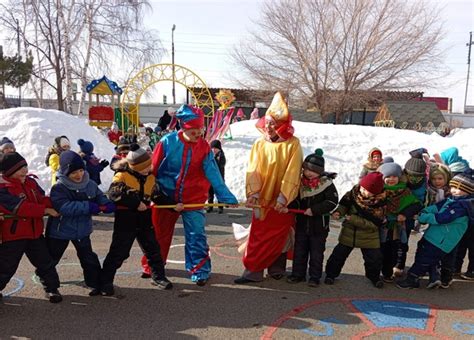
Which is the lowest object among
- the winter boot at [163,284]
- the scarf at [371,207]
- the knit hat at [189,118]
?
the winter boot at [163,284]

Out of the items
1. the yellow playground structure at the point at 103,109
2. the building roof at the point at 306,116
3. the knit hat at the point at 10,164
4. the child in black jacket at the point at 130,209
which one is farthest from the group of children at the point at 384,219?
the building roof at the point at 306,116

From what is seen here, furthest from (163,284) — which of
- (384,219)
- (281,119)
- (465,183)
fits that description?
(465,183)

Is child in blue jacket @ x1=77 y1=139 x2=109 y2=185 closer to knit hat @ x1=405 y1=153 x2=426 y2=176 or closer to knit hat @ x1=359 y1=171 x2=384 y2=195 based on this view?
knit hat @ x1=359 y1=171 x2=384 y2=195

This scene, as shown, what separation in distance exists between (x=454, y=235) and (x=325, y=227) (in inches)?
50.9

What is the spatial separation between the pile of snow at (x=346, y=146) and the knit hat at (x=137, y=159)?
19.3 ft

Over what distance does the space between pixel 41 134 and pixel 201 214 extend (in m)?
7.58

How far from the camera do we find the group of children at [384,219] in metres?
4.25

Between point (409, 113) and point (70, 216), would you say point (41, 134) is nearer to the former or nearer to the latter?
point (70, 216)

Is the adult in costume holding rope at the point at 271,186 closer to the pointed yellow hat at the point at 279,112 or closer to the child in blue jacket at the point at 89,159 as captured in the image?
the pointed yellow hat at the point at 279,112

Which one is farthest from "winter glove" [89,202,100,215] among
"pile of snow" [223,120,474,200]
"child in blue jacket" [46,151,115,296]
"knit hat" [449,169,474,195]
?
"pile of snow" [223,120,474,200]

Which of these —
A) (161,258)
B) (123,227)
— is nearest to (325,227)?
(161,258)

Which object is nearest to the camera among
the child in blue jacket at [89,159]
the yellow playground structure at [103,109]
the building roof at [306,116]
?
the child in blue jacket at [89,159]

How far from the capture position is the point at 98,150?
11.5 metres

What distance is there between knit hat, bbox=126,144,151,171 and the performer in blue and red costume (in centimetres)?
36
